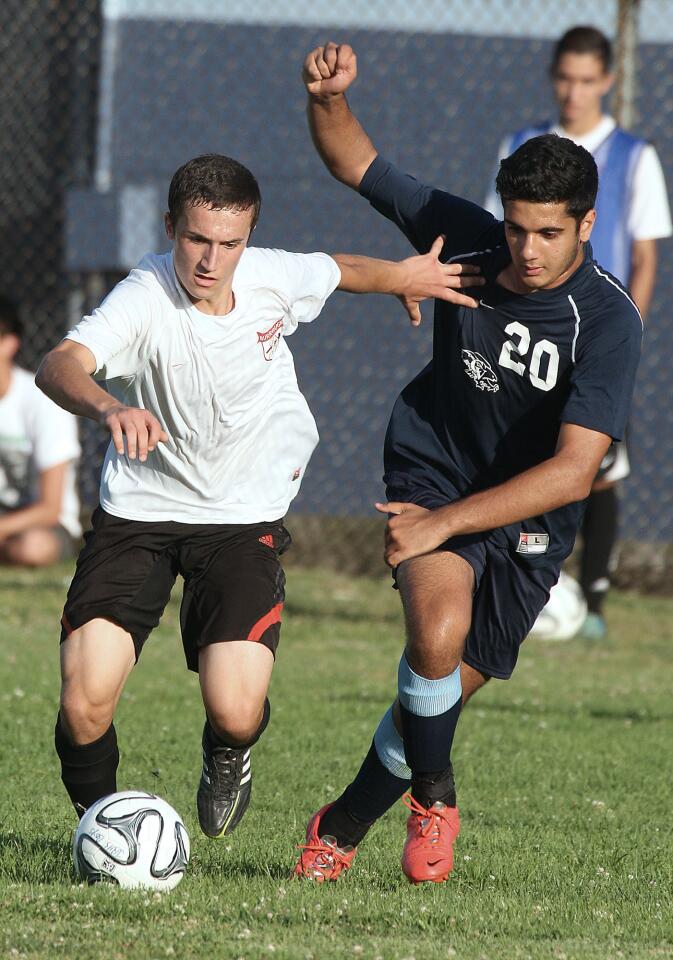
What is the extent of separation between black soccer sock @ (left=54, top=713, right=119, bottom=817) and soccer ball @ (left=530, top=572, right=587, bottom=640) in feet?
15.2

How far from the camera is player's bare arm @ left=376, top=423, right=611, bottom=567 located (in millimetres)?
3814

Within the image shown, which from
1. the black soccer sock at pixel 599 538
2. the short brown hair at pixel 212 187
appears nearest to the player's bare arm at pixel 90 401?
the short brown hair at pixel 212 187

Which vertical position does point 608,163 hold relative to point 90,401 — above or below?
above

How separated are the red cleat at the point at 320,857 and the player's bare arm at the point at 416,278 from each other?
60.4 inches

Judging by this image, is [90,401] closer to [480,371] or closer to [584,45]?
[480,371]

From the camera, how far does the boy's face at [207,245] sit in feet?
13.0

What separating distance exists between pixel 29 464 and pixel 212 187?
194 inches

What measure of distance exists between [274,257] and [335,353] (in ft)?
20.6

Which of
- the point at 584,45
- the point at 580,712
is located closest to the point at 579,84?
the point at 584,45

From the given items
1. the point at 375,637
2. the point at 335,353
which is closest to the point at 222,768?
the point at 375,637

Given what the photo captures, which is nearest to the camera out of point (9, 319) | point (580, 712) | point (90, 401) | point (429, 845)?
point (90, 401)

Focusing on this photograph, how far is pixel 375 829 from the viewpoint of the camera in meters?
4.46

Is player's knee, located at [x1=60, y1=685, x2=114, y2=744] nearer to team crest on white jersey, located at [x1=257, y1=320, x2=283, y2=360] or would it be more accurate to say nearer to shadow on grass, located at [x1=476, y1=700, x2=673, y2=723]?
team crest on white jersey, located at [x1=257, y1=320, x2=283, y2=360]

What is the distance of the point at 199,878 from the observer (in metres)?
3.72
